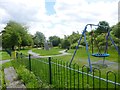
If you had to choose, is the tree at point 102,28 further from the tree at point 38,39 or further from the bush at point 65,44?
the tree at point 38,39

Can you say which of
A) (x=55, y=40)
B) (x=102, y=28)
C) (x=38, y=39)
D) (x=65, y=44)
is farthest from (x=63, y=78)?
(x=38, y=39)

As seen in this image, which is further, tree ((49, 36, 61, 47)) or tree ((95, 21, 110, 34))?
tree ((49, 36, 61, 47))

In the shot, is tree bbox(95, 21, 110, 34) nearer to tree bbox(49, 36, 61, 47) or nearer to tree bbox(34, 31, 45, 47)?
tree bbox(49, 36, 61, 47)

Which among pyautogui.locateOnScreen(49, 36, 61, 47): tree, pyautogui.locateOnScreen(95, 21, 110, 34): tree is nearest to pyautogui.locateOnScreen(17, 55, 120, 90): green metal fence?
pyautogui.locateOnScreen(95, 21, 110, 34): tree

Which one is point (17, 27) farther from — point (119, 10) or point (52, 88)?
point (52, 88)

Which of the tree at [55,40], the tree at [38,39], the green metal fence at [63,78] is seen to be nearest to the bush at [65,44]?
the tree at [55,40]

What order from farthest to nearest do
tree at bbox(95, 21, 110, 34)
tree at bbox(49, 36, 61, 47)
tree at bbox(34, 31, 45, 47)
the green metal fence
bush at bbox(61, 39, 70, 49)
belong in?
1. tree at bbox(34, 31, 45, 47)
2. tree at bbox(49, 36, 61, 47)
3. bush at bbox(61, 39, 70, 49)
4. tree at bbox(95, 21, 110, 34)
5. the green metal fence

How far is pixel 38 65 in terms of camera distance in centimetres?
610

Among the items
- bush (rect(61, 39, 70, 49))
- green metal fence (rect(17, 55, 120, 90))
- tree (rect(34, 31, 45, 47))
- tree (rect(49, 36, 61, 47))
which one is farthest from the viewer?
tree (rect(34, 31, 45, 47))

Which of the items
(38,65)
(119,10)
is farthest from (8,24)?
(38,65)

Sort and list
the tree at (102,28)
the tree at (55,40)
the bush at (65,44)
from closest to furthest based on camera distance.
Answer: the tree at (102,28) → the bush at (65,44) → the tree at (55,40)

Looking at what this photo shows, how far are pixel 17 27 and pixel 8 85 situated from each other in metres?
30.6

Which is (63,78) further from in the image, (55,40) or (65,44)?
(55,40)

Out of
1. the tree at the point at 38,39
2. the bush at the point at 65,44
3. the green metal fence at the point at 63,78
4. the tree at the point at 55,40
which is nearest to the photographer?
the green metal fence at the point at 63,78
